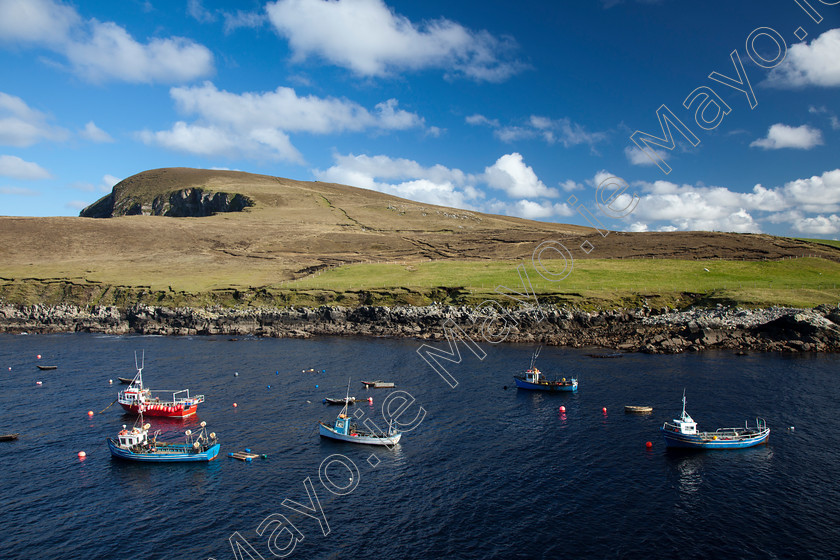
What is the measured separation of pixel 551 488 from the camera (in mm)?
40375

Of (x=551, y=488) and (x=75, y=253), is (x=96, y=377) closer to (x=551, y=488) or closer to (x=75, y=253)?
(x=551, y=488)

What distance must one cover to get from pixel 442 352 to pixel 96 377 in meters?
56.0

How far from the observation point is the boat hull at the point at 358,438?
50062 millimetres

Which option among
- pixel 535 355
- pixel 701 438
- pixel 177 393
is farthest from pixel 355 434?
pixel 535 355

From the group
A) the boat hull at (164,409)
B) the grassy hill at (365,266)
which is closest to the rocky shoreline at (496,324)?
the grassy hill at (365,266)

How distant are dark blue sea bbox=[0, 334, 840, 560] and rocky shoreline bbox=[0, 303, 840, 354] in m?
13.0

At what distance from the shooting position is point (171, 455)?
46938 millimetres

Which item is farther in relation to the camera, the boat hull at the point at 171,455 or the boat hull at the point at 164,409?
the boat hull at the point at 164,409

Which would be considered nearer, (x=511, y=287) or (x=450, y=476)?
(x=450, y=476)

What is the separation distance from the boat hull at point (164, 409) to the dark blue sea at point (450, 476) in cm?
150

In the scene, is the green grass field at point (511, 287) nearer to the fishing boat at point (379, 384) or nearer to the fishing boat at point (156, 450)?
the fishing boat at point (379, 384)

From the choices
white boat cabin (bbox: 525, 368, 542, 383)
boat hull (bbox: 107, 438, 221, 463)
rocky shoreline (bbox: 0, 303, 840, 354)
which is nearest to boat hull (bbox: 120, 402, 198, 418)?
boat hull (bbox: 107, 438, 221, 463)

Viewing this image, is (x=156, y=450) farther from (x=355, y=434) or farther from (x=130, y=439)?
(x=355, y=434)

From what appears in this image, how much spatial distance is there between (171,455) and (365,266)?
10491 cm
